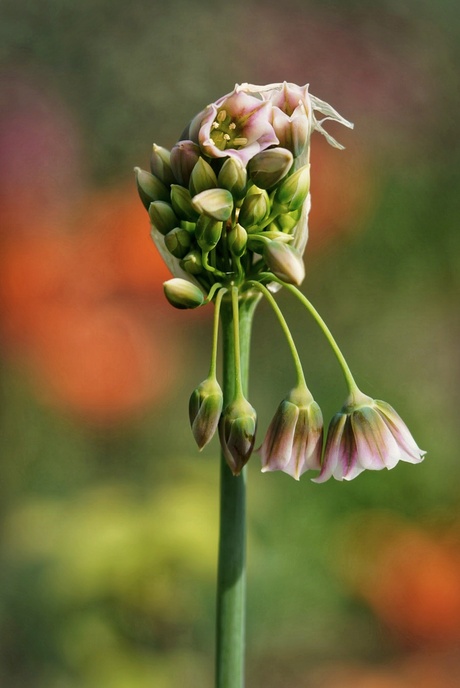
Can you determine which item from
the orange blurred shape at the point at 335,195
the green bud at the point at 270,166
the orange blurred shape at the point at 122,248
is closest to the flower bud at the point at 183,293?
the green bud at the point at 270,166

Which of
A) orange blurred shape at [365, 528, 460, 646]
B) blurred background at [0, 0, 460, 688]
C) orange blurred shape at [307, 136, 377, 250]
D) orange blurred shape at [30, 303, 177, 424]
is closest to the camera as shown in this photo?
blurred background at [0, 0, 460, 688]

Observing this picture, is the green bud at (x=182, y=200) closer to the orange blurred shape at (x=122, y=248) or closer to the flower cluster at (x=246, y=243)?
the flower cluster at (x=246, y=243)

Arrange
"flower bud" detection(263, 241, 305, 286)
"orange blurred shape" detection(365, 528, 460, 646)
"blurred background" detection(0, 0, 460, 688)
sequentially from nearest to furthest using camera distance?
"flower bud" detection(263, 241, 305, 286)
"blurred background" detection(0, 0, 460, 688)
"orange blurred shape" detection(365, 528, 460, 646)

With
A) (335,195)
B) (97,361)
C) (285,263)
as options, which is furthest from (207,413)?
(335,195)

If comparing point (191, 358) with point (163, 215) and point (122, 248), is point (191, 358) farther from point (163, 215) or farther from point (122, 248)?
point (163, 215)

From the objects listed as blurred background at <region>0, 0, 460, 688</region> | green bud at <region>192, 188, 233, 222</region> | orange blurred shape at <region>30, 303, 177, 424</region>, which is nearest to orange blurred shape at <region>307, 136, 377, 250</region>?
blurred background at <region>0, 0, 460, 688</region>

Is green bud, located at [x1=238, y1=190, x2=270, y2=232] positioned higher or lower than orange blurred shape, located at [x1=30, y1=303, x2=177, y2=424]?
lower

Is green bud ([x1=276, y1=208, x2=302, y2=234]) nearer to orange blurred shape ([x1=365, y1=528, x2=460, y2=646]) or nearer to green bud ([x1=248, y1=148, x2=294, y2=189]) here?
green bud ([x1=248, y1=148, x2=294, y2=189])
